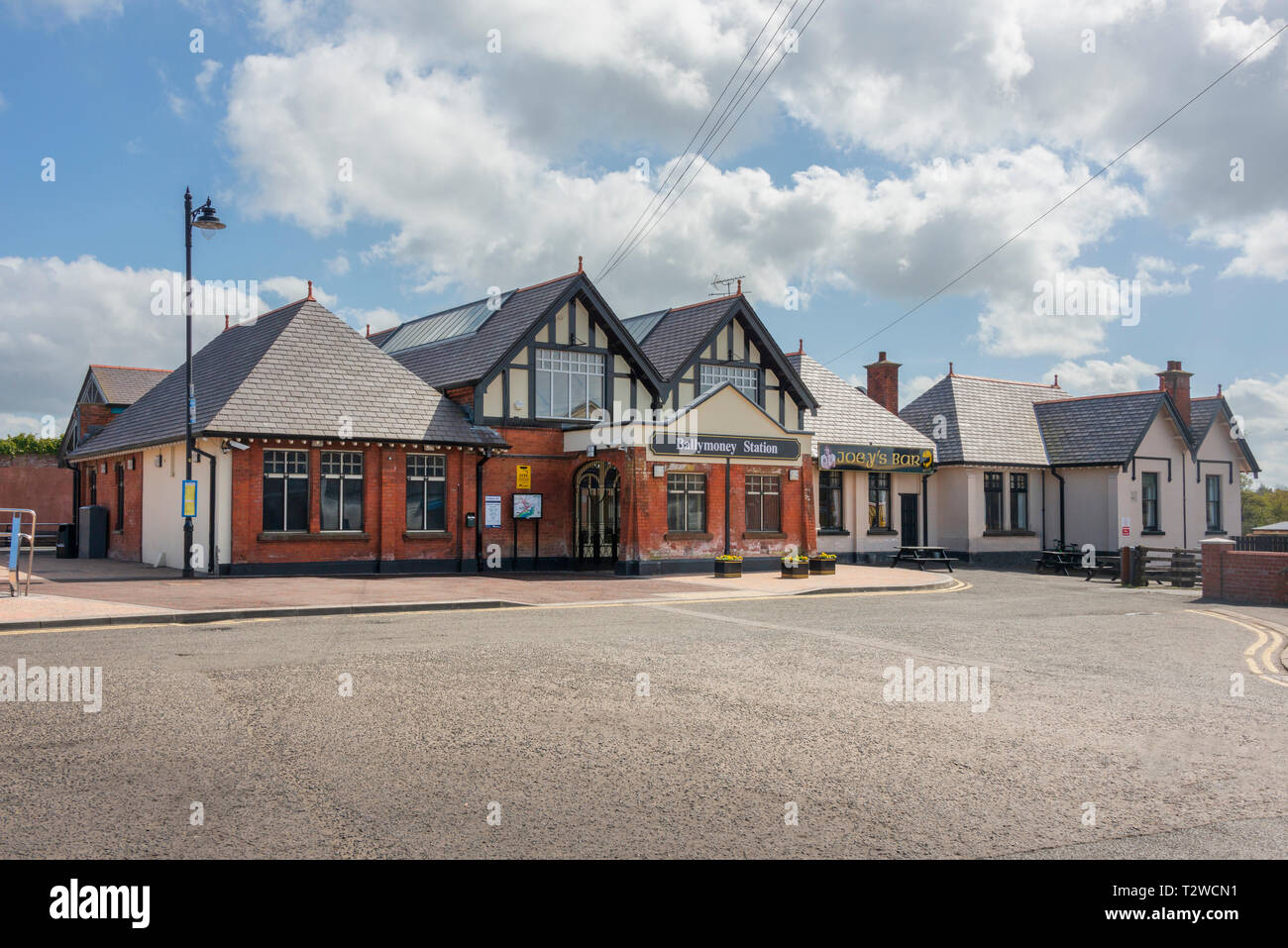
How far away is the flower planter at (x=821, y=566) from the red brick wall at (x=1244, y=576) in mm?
8738

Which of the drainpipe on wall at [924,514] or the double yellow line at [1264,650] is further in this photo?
the drainpipe on wall at [924,514]

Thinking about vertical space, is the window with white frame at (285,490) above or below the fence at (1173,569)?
above

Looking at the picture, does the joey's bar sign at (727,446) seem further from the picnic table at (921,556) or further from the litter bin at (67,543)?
the litter bin at (67,543)

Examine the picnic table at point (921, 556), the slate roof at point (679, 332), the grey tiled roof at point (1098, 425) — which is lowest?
the picnic table at point (921, 556)

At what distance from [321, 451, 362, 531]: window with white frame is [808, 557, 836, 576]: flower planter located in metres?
11.8

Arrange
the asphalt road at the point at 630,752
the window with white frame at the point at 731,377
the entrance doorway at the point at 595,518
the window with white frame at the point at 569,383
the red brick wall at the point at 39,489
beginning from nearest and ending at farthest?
1. the asphalt road at the point at 630,752
2. the window with white frame at the point at 569,383
3. the entrance doorway at the point at 595,518
4. the window with white frame at the point at 731,377
5. the red brick wall at the point at 39,489

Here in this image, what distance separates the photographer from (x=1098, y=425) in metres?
38.8

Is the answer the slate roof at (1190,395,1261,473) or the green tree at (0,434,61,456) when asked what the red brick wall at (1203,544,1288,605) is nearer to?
the slate roof at (1190,395,1261,473)

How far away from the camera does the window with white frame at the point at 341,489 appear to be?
25.3 meters

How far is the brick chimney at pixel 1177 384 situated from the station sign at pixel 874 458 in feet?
35.0

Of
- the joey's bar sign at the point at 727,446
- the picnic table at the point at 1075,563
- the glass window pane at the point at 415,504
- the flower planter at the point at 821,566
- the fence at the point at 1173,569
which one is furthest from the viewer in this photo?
the picnic table at the point at 1075,563

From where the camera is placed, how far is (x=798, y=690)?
979 cm

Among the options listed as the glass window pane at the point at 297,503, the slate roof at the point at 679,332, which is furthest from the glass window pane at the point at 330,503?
the slate roof at the point at 679,332

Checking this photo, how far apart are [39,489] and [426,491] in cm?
2606
